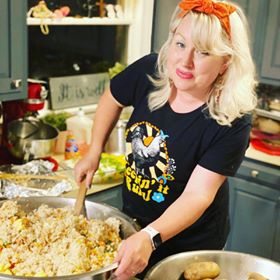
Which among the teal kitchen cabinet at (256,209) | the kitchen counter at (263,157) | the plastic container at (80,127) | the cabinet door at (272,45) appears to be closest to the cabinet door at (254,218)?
the teal kitchen cabinet at (256,209)

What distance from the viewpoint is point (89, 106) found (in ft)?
9.64

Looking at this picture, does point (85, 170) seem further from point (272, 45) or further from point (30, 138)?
point (272, 45)

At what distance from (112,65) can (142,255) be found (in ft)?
6.86

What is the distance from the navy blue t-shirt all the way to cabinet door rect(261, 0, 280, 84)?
3.77ft

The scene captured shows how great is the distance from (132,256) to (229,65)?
63cm

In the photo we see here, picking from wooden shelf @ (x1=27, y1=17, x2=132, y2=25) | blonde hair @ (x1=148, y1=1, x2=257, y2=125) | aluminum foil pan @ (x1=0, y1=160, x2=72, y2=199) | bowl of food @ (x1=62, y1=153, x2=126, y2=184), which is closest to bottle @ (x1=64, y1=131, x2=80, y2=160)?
bowl of food @ (x1=62, y1=153, x2=126, y2=184)

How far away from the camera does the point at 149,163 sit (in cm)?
152

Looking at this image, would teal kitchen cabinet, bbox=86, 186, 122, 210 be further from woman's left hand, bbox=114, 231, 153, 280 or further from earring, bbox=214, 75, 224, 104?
woman's left hand, bbox=114, 231, 153, 280

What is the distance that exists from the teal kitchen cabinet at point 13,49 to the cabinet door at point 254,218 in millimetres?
1231

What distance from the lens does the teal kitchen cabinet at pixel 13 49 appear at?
2.10 m

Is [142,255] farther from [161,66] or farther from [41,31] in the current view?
[41,31]

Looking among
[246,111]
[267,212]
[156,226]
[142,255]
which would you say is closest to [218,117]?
[246,111]

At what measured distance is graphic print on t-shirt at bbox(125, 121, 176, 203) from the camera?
1.50 meters

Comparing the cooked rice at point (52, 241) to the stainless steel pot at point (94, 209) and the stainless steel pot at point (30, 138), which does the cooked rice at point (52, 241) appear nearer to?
the stainless steel pot at point (94, 209)
